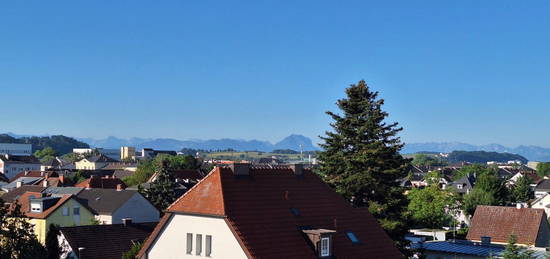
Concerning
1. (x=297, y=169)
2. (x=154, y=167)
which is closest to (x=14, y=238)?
(x=297, y=169)

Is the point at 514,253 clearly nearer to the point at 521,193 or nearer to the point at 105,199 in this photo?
the point at 105,199

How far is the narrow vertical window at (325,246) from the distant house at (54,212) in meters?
38.5

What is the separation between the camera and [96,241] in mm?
49219

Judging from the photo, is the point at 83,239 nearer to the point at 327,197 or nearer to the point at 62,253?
the point at 62,253

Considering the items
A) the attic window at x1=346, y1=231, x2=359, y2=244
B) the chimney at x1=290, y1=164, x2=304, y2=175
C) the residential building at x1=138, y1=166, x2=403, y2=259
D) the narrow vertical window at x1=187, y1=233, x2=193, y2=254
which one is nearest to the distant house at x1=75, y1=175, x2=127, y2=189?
the chimney at x1=290, y1=164, x2=304, y2=175

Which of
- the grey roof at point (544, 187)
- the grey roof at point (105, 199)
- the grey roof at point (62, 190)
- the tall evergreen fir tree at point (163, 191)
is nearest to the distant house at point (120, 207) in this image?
the grey roof at point (105, 199)

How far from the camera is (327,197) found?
3562 cm

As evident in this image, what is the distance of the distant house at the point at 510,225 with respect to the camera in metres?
58.3

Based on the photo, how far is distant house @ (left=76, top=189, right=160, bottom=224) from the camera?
234ft

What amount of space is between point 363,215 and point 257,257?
9304 mm

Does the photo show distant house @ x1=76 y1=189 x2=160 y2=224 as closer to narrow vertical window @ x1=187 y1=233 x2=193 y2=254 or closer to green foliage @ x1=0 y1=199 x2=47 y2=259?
green foliage @ x1=0 y1=199 x2=47 y2=259

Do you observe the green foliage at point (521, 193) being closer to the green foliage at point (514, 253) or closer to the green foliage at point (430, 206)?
the green foliage at point (430, 206)

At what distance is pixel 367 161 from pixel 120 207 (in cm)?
3477

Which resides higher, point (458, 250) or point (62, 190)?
point (62, 190)
